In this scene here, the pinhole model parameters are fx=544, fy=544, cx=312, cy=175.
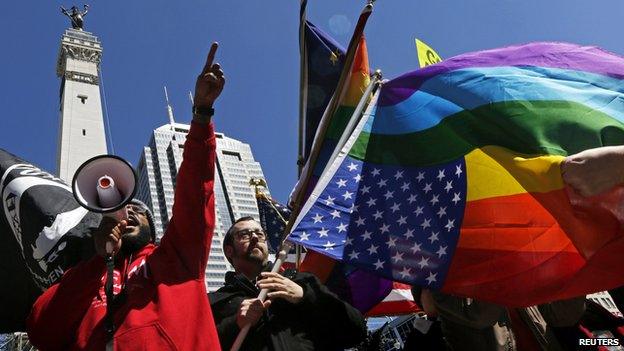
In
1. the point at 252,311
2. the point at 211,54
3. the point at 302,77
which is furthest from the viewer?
the point at 302,77

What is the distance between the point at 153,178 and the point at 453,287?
264 ft

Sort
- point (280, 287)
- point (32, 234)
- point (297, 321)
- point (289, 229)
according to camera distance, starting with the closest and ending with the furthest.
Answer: point (280, 287) < point (297, 321) < point (289, 229) < point (32, 234)

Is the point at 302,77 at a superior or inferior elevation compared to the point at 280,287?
superior

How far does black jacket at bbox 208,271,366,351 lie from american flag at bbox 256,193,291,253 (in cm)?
313

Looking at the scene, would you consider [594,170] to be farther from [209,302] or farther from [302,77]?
[302,77]

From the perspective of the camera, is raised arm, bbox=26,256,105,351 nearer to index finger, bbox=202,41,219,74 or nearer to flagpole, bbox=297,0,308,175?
index finger, bbox=202,41,219,74

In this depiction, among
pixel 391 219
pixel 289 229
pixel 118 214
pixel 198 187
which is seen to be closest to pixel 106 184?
pixel 118 214

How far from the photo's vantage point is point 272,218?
6.57 m

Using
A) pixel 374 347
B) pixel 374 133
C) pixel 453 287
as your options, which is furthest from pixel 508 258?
pixel 374 133

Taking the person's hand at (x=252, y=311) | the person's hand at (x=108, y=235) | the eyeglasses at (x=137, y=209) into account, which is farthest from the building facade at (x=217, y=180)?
the person's hand at (x=108, y=235)

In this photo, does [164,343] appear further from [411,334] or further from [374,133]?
[374,133]

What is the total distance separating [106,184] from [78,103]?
2408 centimetres

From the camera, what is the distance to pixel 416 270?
368 centimetres

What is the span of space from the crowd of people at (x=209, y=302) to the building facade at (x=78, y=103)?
19729mm
